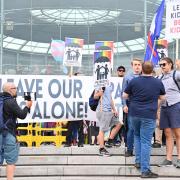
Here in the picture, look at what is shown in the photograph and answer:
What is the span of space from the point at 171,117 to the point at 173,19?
258 cm

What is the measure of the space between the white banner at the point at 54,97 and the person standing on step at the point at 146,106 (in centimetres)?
239

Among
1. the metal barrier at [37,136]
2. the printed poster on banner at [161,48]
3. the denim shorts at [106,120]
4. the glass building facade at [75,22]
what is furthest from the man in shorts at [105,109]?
the glass building facade at [75,22]

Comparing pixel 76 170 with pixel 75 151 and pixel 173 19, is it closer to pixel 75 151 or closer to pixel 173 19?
pixel 75 151

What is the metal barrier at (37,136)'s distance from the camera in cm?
1027

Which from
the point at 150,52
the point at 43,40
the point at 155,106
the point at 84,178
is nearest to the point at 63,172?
the point at 84,178

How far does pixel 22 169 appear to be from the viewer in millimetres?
7902

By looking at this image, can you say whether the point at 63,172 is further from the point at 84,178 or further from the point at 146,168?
the point at 146,168

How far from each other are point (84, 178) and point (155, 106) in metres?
1.53

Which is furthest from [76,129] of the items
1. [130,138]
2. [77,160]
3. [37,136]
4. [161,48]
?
[161,48]

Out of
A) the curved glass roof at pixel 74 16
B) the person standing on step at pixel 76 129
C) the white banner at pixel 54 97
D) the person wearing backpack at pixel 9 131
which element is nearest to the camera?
the person wearing backpack at pixel 9 131

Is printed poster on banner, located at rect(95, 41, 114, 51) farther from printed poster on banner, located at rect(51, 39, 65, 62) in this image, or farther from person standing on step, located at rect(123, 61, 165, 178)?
printed poster on banner, located at rect(51, 39, 65, 62)

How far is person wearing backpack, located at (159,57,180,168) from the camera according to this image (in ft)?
25.6

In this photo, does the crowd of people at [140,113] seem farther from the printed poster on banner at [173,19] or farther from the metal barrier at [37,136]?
the metal barrier at [37,136]

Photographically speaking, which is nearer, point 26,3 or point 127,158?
point 127,158
